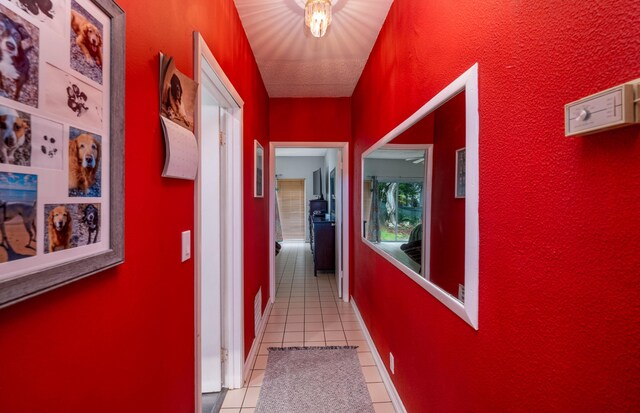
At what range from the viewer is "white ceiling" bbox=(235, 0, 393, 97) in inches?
76.5

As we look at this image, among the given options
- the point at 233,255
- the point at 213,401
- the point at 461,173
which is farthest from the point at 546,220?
the point at 213,401

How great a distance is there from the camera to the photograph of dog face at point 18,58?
1.44 ft

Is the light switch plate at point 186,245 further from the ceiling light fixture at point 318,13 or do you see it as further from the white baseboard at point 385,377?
the white baseboard at point 385,377

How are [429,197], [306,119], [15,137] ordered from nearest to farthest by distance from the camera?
[15,137] < [429,197] < [306,119]

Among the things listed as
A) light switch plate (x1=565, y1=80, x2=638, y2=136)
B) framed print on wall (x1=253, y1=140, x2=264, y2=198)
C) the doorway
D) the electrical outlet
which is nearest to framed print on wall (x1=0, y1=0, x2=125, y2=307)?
light switch plate (x1=565, y1=80, x2=638, y2=136)

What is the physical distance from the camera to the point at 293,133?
359 centimetres

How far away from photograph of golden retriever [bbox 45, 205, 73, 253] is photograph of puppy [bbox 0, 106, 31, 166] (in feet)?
0.35

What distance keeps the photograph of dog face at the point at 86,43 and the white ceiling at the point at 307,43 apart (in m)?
1.56

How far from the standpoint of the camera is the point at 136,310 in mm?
835

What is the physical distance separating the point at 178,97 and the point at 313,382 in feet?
6.63

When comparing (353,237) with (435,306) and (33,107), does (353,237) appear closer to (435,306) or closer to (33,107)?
(435,306)

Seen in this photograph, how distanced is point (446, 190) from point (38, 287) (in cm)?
124

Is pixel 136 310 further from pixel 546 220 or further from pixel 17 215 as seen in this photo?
pixel 546 220

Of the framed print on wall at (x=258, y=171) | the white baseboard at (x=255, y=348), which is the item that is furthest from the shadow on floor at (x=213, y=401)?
the framed print on wall at (x=258, y=171)
